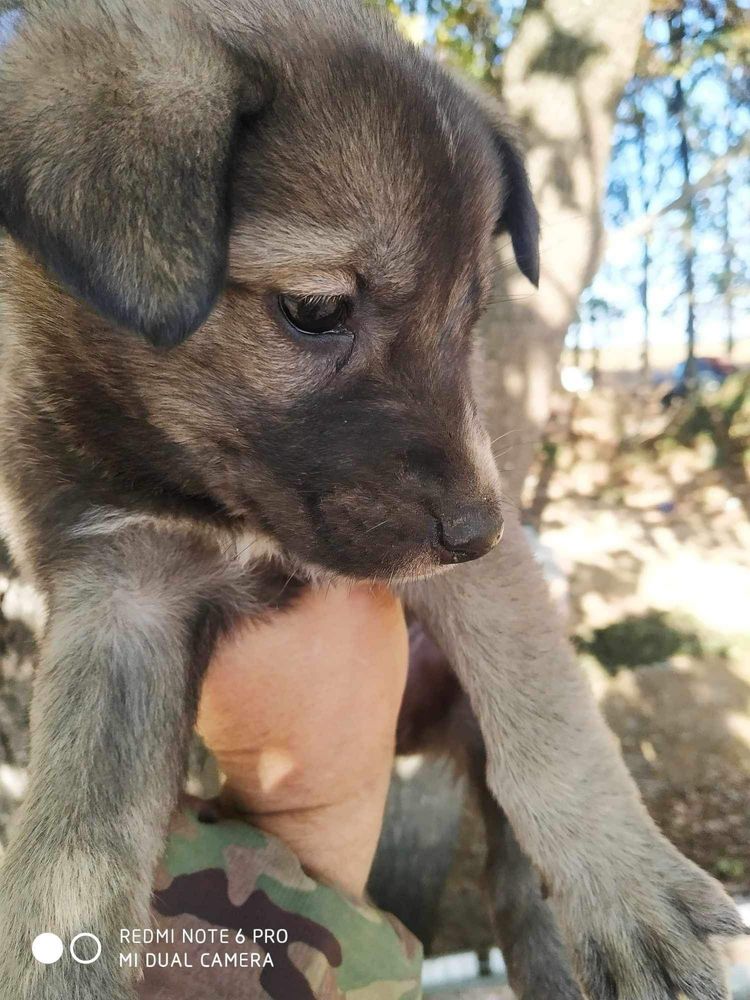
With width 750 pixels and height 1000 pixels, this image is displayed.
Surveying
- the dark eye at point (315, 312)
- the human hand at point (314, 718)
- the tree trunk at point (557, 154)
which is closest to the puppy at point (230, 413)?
the dark eye at point (315, 312)

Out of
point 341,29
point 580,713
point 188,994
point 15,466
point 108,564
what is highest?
point 341,29

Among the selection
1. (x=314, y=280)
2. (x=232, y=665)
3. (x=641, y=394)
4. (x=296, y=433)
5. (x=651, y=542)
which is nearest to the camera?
(x=314, y=280)

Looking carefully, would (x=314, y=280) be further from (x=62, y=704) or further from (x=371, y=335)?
(x=62, y=704)

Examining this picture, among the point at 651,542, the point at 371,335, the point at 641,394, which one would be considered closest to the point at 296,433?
the point at 371,335

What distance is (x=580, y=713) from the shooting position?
1.79m

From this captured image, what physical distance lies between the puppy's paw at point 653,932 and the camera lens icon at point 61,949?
0.92 meters

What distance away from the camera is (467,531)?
1321 millimetres

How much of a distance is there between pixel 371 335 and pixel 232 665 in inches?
32.6

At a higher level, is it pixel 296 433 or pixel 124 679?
pixel 296 433

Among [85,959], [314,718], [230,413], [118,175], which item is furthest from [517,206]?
[85,959]

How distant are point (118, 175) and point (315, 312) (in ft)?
1.17

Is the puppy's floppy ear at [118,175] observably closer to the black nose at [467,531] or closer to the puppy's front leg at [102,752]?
the black nose at [467,531]

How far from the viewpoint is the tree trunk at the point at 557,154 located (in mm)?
2984

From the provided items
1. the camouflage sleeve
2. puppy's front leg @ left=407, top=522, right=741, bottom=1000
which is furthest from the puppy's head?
the camouflage sleeve
